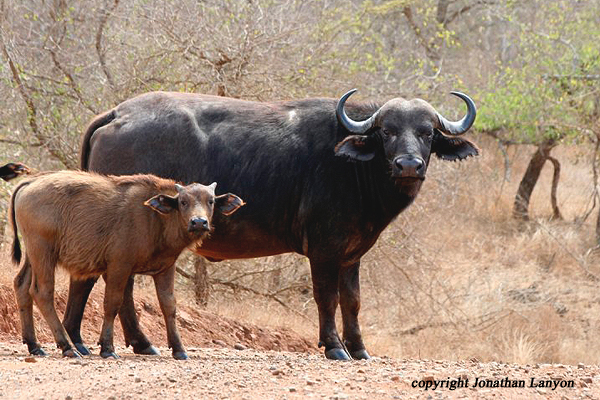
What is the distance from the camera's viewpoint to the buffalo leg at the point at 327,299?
890 centimetres

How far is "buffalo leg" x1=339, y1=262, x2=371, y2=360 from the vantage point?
9.34 m

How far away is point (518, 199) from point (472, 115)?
14.4 metres

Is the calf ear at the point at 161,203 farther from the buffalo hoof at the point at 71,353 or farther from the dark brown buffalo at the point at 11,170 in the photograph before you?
the dark brown buffalo at the point at 11,170

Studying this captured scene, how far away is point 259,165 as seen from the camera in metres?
9.31

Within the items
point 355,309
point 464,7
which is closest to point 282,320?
point 355,309

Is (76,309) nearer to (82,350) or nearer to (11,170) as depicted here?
(82,350)

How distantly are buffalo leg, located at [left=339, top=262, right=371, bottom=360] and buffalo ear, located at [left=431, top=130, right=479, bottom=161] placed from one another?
132cm

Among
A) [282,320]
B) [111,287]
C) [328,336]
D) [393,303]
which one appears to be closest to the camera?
[111,287]

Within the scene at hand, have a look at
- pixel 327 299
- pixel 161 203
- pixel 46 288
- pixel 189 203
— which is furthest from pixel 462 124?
pixel 46 288

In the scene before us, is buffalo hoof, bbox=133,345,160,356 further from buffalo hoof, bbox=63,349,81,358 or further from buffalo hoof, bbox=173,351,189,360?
buffalo hoof, bbox=63,349,81,358

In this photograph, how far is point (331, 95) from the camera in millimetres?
14609

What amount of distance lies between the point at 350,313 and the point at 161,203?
87.7 inches

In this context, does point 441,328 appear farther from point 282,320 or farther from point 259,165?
point 259,165

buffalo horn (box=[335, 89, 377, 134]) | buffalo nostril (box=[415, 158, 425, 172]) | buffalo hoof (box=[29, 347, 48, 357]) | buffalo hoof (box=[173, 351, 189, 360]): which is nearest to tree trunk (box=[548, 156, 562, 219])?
buffalo horn (box=[335, 89, 377, 134])
